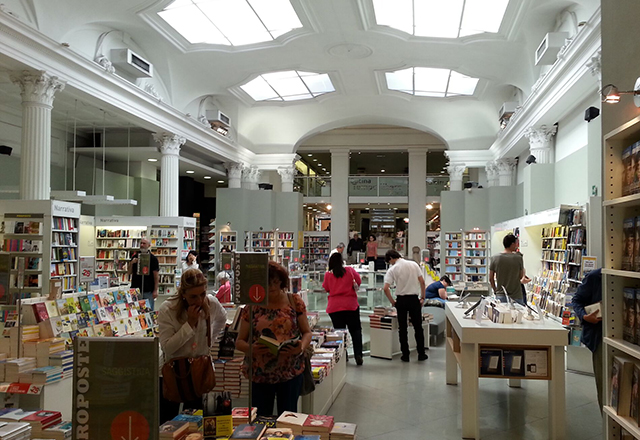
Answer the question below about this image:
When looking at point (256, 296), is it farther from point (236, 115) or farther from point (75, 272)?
point (236, 115)

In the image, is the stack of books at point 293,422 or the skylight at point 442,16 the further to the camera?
the skylight at point 442,16

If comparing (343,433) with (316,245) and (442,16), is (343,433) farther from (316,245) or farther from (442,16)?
(316,245)

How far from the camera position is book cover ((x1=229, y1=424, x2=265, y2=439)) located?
7.81ft

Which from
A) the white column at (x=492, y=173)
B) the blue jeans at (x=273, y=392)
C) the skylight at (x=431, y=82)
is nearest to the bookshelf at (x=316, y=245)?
the white column at (x=492, y=173)

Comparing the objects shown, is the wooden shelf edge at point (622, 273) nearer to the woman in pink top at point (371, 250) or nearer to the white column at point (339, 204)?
the woman in pink top at point (371, 250)

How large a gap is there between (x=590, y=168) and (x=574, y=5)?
3.46 meters

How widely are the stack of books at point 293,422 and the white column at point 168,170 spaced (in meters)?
11.4

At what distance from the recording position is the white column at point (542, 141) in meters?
12.0

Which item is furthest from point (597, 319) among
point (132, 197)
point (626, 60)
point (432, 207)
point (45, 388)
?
point (432, 207)

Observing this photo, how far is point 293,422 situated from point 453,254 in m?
15.6

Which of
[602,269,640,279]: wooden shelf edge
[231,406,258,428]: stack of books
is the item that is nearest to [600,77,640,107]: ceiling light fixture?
[602,269,640,279]: wooden shelf edge

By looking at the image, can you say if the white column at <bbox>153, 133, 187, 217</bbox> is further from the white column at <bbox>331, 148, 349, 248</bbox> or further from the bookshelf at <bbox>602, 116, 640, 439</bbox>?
the bookshelf at <bbox>602, 116, 640, 439</bbox>

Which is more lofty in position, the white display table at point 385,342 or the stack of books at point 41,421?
the stack of books at point 41,421

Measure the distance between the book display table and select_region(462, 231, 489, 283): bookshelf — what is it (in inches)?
498
